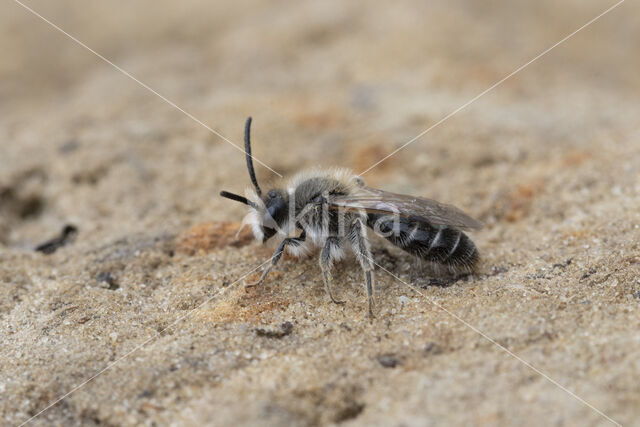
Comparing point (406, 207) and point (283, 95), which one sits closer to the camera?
point (406, 207)

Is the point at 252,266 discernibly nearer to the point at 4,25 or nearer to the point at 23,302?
the point at 23,302

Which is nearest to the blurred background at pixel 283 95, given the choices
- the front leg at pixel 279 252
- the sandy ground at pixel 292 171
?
the sandy ground at pixel 292 171

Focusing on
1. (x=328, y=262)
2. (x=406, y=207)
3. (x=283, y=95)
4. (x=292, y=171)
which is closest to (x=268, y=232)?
(x=328, y=262)

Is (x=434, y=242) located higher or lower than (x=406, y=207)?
lower

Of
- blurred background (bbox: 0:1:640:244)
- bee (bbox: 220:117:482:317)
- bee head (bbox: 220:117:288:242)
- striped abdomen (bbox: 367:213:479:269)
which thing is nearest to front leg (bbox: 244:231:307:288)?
bee (bbox: 220:117:482:317)

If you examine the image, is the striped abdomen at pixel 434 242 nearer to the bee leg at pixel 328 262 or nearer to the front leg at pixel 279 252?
the bee leg at pixel 328 262

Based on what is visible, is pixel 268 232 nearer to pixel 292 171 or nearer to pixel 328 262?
pixel 328 262

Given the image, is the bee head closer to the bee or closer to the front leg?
the bee
